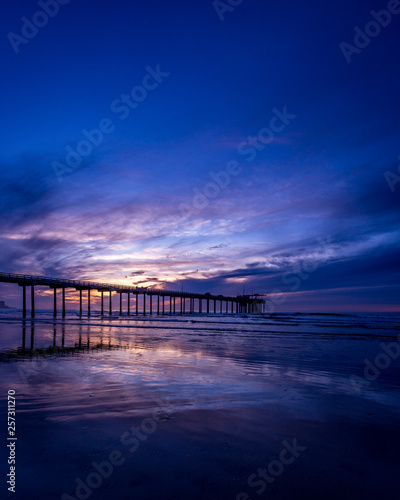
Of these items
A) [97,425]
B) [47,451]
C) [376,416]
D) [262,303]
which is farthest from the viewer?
[262,303]

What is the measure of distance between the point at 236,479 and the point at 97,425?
2.25 metres

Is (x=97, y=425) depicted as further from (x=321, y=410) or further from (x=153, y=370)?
(x=153, y=370)

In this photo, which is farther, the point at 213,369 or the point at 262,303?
the point at 262,303

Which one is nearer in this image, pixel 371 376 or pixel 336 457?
pixel 336 457

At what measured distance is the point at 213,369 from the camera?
9.02 m

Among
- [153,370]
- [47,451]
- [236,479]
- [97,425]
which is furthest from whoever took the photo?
[153,370]

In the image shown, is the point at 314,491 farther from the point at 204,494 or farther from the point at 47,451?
the point at 47,451

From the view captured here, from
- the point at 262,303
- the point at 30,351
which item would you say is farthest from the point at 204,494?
the point at 262,303

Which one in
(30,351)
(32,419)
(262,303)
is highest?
(32,419)

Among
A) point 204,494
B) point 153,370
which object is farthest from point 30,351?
point 204,494

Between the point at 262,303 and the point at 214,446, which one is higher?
the point at 214,446

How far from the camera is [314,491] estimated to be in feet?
9.35

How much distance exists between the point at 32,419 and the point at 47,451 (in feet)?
4.26

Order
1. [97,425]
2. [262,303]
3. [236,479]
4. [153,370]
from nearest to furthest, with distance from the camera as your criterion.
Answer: [236,479] → [97,425] → [153,370] → [262,303]
